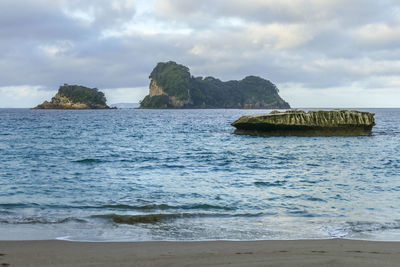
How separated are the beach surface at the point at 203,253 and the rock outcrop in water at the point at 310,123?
2938 cm

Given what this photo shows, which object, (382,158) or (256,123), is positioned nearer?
(382,158)

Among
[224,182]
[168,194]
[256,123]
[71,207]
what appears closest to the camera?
[71,207]

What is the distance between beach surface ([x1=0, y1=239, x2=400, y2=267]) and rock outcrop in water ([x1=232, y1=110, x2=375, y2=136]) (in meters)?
29.4

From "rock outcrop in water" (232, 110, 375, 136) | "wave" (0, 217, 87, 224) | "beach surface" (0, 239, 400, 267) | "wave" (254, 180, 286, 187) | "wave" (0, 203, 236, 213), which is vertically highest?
"rock outcrop in water" (232, 110, 375, 136)

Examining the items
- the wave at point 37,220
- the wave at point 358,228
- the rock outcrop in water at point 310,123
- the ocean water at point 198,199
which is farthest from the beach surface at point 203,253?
the rock outcrop in water at point 310,123

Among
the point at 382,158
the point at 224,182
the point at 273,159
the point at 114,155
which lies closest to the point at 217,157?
the point at 273,159

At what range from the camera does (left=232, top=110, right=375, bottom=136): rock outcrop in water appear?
115ft

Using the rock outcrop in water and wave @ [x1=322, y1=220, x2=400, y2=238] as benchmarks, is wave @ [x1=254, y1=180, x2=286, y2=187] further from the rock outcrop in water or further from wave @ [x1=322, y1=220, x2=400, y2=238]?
the rock outcrop in water

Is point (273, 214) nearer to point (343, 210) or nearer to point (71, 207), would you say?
point (343, 210)

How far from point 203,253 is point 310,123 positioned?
31935mm

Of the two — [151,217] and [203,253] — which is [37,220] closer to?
[151,217]

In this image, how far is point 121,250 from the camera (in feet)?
18.3

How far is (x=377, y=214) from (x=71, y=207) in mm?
7631

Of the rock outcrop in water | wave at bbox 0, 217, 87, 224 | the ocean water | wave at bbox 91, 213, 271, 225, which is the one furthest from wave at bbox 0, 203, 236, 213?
the rock outcrop in water
